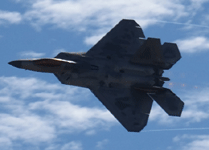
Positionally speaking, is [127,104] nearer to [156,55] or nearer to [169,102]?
[169,102]

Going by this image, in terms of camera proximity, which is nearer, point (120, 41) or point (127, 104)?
point (127, 104)

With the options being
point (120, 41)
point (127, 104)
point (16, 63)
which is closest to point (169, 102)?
point (127, 104)

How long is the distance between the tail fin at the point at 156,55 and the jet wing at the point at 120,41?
131 cm

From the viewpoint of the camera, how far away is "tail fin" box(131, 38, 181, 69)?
1820 inches

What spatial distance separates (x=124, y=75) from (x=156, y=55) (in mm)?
3862

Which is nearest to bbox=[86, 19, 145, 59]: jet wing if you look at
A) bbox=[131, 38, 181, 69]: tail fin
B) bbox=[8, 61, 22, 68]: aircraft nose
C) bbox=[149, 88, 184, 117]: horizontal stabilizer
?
bbox=[131, 38, 181, 69]: tail fin

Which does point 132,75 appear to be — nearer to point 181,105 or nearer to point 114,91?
point 114,91

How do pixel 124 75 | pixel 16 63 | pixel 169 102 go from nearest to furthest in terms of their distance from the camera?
pixel 16 63 → pixel 124 75 → pixel 169 102

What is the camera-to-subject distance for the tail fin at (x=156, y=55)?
152 feet

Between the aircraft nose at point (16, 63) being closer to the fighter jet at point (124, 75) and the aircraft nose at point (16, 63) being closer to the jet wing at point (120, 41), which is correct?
the fighter jet at point (124, 75)

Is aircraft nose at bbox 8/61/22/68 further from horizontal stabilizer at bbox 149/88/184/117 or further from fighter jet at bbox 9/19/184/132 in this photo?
horizontal stabilizer at bbox 149/88/184/117

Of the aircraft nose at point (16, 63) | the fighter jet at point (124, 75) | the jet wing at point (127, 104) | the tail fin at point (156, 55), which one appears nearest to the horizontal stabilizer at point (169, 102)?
the fighter jet at point (124, 75)

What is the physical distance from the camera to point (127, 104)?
152ft

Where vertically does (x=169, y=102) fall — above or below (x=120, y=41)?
below
